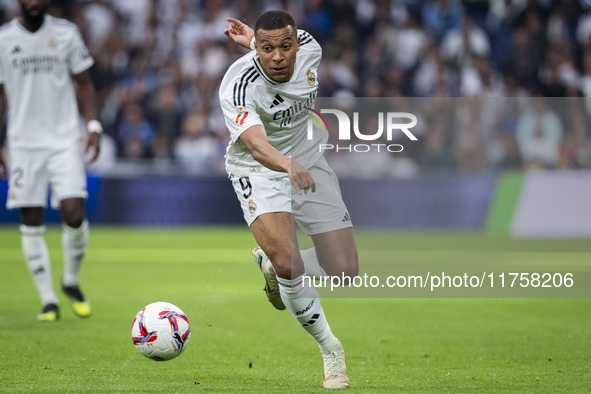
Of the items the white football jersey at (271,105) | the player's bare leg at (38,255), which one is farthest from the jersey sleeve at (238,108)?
the player's bare leg at (38,255)

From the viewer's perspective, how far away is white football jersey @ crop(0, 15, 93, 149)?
7918 mm

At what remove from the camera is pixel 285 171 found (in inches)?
195

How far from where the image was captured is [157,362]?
19.6 ft

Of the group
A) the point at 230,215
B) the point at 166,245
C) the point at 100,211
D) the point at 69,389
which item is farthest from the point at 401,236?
the point at 69,389

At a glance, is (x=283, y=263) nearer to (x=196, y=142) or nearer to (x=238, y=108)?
(x=238, y=108)

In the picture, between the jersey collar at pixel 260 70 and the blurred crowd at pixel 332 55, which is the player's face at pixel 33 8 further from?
the blurred crowd at pixel 332 55

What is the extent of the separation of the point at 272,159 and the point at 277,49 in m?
0.74

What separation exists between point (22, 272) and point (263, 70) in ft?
21.3

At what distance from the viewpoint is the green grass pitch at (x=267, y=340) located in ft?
17.4

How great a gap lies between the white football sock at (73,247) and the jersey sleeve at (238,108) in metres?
2.80

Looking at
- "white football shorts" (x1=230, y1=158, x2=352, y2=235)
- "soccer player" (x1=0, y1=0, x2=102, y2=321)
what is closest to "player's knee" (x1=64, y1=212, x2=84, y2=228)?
"soccer player" (x1=0, y1=0, x2=102, y2=321)

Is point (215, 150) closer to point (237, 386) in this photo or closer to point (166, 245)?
point (166, 245)

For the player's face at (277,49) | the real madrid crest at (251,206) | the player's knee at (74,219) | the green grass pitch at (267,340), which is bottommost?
the green grass pitch at (267,340)

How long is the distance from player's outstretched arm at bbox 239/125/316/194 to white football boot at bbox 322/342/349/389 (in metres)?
0.95
